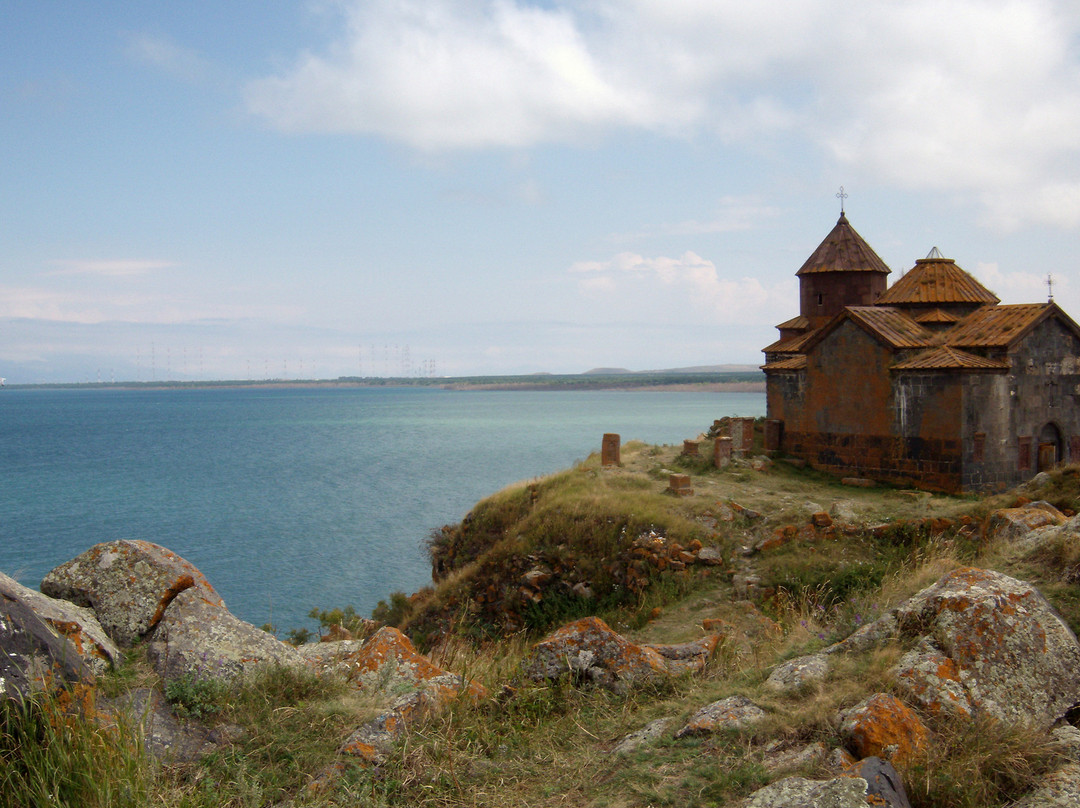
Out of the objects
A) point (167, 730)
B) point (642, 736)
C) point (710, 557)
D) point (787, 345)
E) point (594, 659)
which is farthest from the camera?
point (787, 345)

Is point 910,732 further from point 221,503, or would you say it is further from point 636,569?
point 221,503

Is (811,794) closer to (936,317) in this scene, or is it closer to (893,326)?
(893,326)

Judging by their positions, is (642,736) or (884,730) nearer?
(884,730)

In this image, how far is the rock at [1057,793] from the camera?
3256 millimetres

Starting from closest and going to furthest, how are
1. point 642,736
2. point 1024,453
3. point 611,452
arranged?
point 642,736, point 1024,453, point 611,452

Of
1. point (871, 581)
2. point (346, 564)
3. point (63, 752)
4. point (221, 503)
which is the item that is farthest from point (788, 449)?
point (221, 503)

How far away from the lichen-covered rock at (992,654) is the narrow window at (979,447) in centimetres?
1358

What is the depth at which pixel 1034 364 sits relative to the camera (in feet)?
56.4

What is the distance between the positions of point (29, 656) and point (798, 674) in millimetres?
4298

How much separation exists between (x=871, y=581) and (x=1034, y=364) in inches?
380

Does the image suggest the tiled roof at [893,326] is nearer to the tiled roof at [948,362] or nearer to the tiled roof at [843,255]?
the tiled roof at [948,362]

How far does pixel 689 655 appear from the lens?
5855 mm

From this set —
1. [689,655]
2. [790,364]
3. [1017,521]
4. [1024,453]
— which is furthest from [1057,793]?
[790,364]

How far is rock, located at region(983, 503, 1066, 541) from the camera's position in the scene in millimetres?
8891
